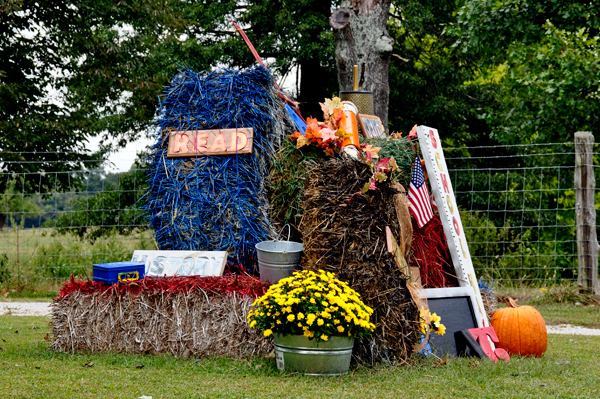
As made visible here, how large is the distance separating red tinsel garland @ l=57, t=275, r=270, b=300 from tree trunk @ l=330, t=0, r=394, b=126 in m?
4.20

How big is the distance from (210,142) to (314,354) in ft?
7.46

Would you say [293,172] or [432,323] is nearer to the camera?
[432,323]

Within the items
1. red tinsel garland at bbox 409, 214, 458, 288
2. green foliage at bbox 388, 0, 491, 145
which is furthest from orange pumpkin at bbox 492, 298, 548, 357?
green foliage at bbox 388, 0, 491, 145

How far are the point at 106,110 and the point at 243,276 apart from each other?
10.6 m

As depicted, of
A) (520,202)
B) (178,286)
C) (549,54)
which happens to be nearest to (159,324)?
(178,286)

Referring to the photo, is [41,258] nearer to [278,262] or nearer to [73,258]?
[73,258]

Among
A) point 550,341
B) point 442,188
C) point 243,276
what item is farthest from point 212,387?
point 550,341

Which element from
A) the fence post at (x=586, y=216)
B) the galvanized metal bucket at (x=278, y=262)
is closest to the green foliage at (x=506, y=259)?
the fence post at (x=586, y=216)

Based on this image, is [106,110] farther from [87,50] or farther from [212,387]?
[212,387]

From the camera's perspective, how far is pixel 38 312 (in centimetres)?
696

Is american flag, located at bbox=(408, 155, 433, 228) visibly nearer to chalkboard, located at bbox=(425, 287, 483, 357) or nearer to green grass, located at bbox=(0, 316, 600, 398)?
chalkboard, located at bbox=(425, 287, 483, 357)

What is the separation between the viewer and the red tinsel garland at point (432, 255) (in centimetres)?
501

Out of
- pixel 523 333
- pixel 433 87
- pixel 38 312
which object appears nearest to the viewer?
pixel 523 333

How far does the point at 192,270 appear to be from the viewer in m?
4.97
